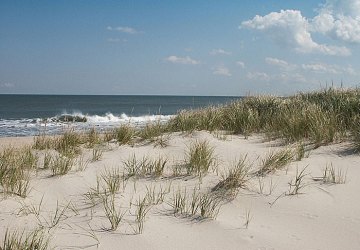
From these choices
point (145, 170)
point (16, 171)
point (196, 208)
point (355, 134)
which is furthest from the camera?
point (355, 134)

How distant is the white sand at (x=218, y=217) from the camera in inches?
131

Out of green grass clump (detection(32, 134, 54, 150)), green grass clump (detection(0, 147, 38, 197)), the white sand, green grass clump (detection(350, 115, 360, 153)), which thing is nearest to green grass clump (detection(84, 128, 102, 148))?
green grass clump (detection(32, 134, 54, 150))

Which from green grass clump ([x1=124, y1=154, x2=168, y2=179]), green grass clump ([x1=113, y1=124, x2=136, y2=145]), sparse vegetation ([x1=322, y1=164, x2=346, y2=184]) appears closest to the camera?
sparse vegetation ([x1=322, y1=164, x2=346, y2=184])

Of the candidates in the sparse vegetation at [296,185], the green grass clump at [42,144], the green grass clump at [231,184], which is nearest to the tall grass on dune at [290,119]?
the sparse vegetation at [296,185]

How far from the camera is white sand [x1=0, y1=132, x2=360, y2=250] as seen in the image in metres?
3.32

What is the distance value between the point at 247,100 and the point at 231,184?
7.04 m

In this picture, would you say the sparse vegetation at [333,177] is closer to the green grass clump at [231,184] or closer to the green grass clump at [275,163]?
the green grass clump at [275,163]

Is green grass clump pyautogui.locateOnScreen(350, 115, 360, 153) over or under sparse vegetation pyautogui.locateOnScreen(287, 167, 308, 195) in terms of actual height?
over

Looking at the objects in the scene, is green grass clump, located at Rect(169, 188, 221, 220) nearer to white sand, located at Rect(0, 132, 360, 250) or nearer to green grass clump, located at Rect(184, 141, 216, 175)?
white sand, located at Rect(0, 132, 360, 250)

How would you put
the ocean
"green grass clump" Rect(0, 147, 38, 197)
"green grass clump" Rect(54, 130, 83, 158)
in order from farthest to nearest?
1. the ocean
2. "green grass clump" Rect(54, 130, 83, 158)
3. "green grass clump" Rect(0, 147, 38, 197)

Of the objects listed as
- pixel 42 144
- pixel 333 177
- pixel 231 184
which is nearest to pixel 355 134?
pixel 333 177

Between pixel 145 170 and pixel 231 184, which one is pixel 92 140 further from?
pixel 231 184

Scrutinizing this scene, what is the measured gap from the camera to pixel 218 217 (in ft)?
12.4

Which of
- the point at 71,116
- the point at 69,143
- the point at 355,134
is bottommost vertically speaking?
the point at 71,116
